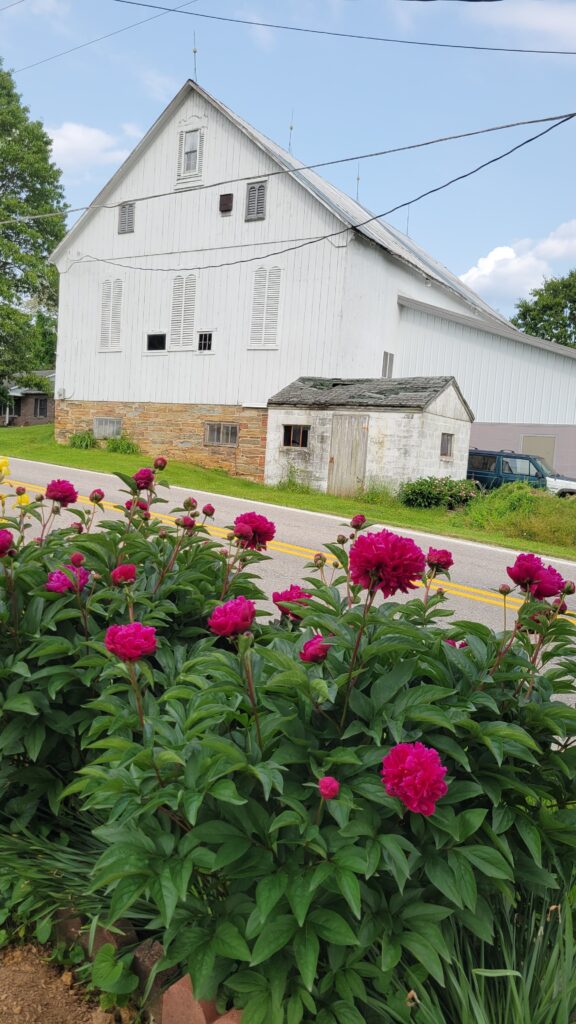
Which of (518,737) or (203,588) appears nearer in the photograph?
(518,737)

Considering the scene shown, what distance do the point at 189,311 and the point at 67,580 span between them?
22954 mm

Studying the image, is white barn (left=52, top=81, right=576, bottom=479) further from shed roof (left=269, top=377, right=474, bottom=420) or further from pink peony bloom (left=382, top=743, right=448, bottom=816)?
pink peony bloom (left=382, top=743, right=448, bottom=816)

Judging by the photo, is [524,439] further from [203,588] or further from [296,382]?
[203,588]

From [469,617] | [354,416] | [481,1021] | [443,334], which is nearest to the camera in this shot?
[481,1021]

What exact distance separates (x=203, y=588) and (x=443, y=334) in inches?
960

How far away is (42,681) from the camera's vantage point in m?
2.58

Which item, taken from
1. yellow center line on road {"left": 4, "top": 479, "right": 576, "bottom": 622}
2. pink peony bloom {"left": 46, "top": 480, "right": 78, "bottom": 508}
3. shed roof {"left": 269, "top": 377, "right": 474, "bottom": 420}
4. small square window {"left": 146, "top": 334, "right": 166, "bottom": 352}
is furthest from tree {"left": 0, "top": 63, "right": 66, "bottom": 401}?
pink peony bloom {"left": 46, "top": 480, "right": 78, "bottom": 508}

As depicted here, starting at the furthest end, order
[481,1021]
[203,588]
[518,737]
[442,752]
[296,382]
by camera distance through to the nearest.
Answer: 1. [296,382]
2. [203,588]
3. [442,752]
4. [518,737]
5. [481,1021]

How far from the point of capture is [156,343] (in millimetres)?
25438

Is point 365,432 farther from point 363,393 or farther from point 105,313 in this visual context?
point 105,313

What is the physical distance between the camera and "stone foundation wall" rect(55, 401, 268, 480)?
22.8m

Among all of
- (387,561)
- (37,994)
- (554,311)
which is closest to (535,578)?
(387,561)

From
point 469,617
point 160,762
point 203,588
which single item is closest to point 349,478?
point 469,617

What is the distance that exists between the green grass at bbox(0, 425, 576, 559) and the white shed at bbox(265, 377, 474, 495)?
60cm
